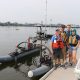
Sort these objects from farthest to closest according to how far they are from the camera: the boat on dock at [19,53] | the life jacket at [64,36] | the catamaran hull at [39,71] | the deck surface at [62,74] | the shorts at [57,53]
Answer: the boat on dock at [19,53] → the catamaran hull at [39,71] → the shorts at [57,53] → the life jacket at [64,36] → the deck surface at [62,74]

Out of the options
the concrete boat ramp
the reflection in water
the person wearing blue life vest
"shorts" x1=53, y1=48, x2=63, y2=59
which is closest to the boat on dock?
the reflection in water

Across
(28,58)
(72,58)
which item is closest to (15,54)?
(28,58)

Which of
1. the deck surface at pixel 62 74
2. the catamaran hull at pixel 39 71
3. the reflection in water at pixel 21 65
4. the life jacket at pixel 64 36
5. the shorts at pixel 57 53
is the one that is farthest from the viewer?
the reflection in water at pixel 21 65

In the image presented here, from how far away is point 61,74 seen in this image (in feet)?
31.6

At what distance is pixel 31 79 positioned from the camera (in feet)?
41.1

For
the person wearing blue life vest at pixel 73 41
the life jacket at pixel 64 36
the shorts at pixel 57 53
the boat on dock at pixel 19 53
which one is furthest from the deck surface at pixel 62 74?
the boat on dock at pixel 19 53

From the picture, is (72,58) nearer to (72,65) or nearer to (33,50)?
(72,65)

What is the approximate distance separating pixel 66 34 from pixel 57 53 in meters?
0.91

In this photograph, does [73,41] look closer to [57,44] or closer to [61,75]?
[57,44]

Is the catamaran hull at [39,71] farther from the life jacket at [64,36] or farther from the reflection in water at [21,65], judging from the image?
the reflection in water at [21,65]

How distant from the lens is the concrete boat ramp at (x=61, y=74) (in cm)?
918

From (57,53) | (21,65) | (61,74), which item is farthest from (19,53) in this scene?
(61,74)

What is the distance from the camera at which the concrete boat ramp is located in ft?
30.1

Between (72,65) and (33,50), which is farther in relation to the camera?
→ (33,50)
